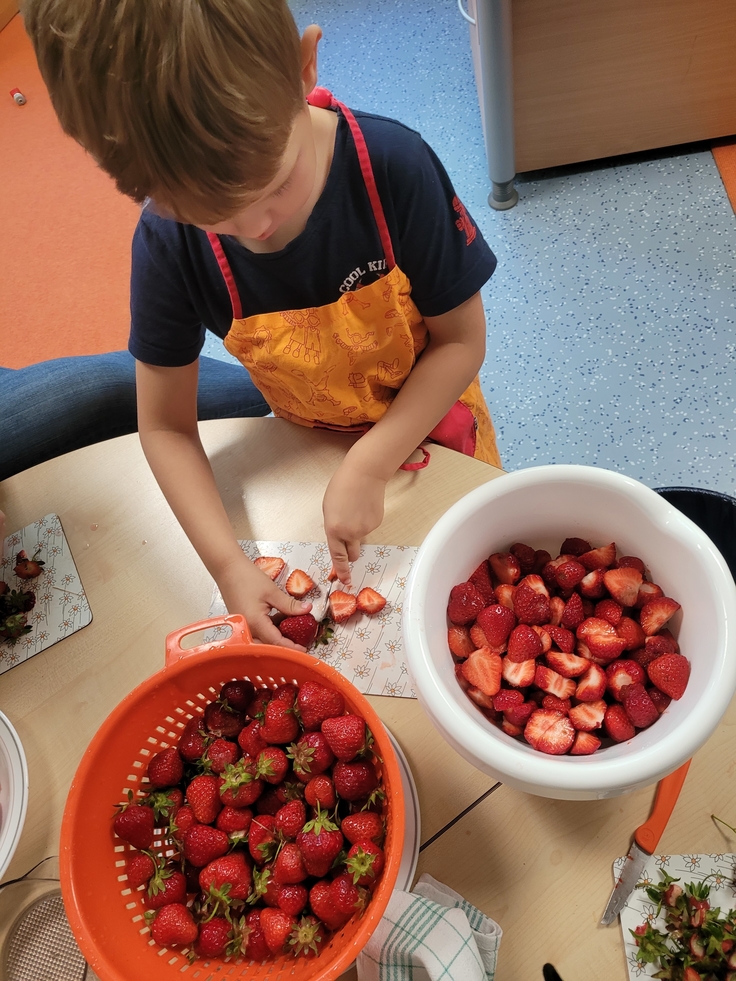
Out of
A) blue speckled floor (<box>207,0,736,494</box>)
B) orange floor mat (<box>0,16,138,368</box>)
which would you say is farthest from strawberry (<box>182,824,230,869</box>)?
orange floor mat (<box>0,16,138,368</box>)

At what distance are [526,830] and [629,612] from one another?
207mm

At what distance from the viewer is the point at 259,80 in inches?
18.9

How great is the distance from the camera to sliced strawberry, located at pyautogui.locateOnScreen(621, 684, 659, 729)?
0.54 metres

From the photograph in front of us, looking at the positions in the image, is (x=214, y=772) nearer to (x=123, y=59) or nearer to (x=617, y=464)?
(x=123, y=59)

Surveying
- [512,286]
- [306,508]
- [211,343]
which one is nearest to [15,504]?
[306,508]

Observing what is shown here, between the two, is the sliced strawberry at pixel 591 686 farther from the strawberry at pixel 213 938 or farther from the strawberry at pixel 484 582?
the strawberry at pixel 213 938

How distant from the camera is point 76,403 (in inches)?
42.2

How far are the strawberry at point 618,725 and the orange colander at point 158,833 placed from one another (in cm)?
17

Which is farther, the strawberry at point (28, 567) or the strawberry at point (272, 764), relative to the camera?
the strawberry at point (28, 567)

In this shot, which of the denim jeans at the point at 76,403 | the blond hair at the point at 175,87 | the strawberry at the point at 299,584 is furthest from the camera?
the denim jeans at the point at 76,403

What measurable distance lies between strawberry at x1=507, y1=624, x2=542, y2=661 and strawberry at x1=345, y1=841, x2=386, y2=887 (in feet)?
0.60

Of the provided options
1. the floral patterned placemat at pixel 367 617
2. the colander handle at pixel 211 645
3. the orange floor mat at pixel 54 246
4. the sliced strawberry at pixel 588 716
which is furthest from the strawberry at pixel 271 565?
the orange floor mat at pixel 54 246

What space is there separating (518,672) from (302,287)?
451 millimetres

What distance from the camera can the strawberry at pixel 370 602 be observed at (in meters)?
0.73
